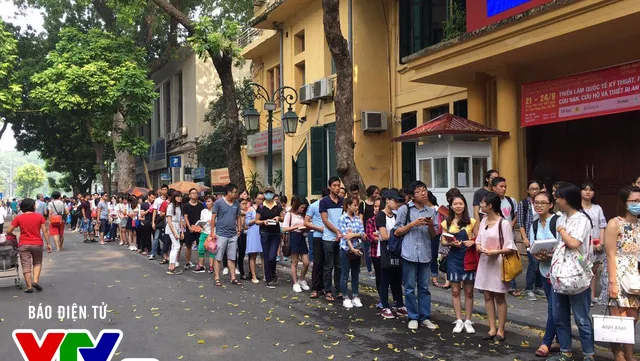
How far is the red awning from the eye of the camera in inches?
468

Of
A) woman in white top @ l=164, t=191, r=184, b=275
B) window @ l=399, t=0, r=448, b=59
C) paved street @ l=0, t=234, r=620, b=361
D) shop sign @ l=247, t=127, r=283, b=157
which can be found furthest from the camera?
shop sign @ l=247, t=127, r=283, b=157

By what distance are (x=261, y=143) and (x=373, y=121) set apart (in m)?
9.44

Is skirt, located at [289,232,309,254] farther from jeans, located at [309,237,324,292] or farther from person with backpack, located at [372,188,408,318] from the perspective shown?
person with backpack, located at [372,188,408,318]

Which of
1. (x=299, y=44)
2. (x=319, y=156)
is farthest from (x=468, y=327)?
(x=299, y=44)

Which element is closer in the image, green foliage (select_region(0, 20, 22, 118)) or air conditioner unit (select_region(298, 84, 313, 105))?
air conditioner unit (select_region(298, 84, 313, 105))

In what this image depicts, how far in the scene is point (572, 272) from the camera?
536cm

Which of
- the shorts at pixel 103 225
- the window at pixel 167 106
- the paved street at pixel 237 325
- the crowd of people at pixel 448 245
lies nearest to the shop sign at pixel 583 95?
the crowd of people at pixel 448 245

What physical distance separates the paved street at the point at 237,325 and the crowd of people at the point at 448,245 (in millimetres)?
354

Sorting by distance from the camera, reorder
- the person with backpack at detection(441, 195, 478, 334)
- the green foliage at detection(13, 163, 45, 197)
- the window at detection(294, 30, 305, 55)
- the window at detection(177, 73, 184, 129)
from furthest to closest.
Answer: the green foliage at detection(13, 163, 45, 197)
the window at detection(177, 73, 184, 129)
the window at detection(294, 30, 305, 55)
the person with backpack at detection(441, 195, 478, 334)

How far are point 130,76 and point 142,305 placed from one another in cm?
2165

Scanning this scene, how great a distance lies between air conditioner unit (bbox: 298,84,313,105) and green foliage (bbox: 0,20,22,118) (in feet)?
51.7

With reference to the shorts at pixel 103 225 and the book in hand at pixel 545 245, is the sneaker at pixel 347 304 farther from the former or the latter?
the shorts at pixel 103 225

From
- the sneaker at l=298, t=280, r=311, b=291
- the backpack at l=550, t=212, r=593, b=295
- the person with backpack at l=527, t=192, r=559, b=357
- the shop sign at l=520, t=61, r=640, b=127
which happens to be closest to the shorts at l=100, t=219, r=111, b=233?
the sneaker at l=298, t=280, r=311, b=291

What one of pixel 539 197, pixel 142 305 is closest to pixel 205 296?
pixel 142 305
